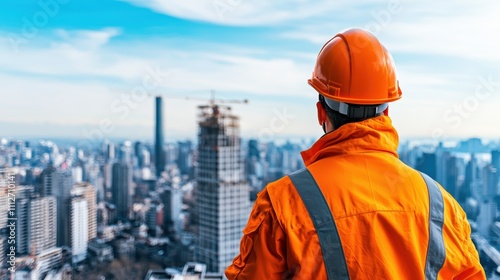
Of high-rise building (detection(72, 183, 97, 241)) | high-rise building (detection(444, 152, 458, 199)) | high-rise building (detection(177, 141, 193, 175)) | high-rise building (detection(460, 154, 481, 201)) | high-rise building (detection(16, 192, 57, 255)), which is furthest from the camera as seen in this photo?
high-rise building (detection(177, 141, 193, 175))

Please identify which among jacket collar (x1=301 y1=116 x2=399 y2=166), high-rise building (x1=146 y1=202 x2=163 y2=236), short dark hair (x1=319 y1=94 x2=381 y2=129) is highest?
short dark hair (x1=319 y1=94 x2=381 y2=129)

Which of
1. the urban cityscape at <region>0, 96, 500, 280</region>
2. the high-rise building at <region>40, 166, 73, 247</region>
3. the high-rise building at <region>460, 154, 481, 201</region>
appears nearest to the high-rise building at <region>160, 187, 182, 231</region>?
the urban cityscape at <region>0, 96, 500, 280</region>

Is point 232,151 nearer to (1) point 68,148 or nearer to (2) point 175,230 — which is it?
(2) point 175,230

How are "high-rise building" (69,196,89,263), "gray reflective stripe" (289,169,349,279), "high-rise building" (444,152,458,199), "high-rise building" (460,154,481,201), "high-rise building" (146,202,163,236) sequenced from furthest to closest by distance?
"high-rise building" (146,202,163,236) → "high-rise building" (69,196,89,263) → "high-rise building" (444,152,458,199) → "high-rise building" (460,154,481,201) → "gray reflective stripe" (289,169,349,279)

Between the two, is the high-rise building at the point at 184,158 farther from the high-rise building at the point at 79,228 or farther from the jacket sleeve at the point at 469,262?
the jacket sleeve at the point at 469,262

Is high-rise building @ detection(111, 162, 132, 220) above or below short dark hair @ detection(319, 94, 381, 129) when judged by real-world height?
below

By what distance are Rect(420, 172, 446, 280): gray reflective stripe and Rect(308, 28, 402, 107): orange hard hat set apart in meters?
0.18

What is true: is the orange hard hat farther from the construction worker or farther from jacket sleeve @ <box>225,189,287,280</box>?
jacket sleeve @ <box>225,189,287,280</box>

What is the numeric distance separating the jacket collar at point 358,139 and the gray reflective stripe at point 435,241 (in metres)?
0.10

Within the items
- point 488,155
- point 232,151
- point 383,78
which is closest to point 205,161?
point 232,151

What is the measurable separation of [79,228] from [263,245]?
8974 millimetres

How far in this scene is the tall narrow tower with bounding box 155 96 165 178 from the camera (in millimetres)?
15766

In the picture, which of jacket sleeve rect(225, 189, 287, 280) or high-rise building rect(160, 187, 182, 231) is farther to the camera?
high-rise building rect(160, 187, 182, 231)

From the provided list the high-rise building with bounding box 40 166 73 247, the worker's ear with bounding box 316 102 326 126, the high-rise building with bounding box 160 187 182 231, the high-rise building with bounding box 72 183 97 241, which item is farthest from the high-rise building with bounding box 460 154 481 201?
the high-rise building with bounding box 160 187 182 231
